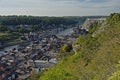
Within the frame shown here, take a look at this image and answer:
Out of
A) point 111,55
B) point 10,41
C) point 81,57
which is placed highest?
point 111,55

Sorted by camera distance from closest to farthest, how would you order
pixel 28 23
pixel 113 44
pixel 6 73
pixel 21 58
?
pixel 113 44 < pixel 6 73 < pixel 21 58 < pixel 28 23

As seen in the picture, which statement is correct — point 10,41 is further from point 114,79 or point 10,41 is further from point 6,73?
point 114,79

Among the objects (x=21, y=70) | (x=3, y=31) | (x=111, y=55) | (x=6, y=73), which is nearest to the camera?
(x=111, y=55)

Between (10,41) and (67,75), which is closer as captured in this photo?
(67,75)

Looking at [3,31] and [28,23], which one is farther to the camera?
[28,23]

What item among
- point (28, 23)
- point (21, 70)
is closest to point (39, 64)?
point (21, 70)

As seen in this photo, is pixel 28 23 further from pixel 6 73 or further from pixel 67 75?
pixel 67 75

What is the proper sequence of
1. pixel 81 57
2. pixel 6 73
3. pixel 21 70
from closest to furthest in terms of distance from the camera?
1. pixel 81 57
2. pixel 6 73
3. pixel 21 70

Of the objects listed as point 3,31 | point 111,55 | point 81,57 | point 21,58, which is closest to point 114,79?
point 111,55

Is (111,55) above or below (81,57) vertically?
above
